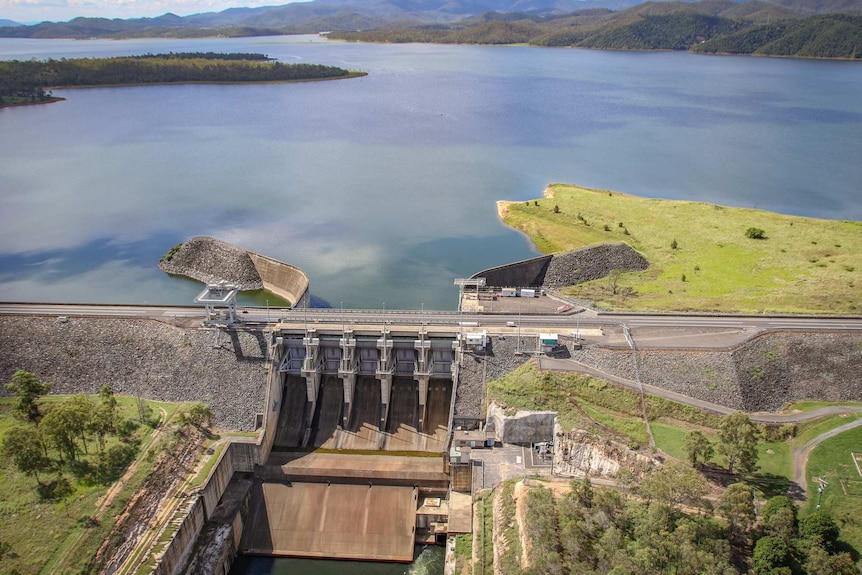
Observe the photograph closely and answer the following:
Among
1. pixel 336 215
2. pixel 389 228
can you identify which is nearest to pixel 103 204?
pixel 336 215

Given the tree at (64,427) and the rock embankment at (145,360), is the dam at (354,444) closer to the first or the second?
the rock embankment at (145,360)

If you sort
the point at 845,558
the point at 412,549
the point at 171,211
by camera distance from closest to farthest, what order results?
the point at 845,558 → the point at 412,549 → the point at 171,211

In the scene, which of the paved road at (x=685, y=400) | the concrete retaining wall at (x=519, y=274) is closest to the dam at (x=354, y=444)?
the paved road at (x=685, y=400)

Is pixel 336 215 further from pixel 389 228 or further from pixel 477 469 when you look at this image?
pixel 477 469

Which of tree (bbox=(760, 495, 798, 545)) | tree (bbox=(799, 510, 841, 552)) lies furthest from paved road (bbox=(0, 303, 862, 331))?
tree (bbox=(799, 510, 841, 552))

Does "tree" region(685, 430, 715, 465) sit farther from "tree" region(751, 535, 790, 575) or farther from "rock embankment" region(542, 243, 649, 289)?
"rock embankment" region(542, 243, 649, 289)

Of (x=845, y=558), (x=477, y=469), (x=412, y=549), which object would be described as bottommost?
(x=412, y=549)
